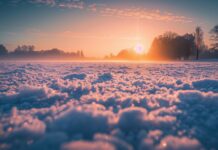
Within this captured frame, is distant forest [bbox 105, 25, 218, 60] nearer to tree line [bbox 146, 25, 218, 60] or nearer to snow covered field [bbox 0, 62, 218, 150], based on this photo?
tree line [bbox 146, 25, 218, 60]

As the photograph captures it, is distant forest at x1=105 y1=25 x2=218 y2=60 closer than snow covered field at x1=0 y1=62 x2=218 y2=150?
No

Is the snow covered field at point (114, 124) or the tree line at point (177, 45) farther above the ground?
the tree line at point (177, 45)

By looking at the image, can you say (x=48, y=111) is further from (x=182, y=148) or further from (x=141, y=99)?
(x=182, y=148)

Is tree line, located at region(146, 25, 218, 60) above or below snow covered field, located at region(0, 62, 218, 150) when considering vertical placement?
above

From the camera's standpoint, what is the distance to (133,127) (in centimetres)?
232

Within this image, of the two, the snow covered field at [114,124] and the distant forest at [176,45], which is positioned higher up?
the distant forest at [176,45]

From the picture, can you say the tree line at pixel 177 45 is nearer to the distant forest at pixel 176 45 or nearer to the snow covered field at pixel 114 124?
the distant forest at pixel 176 45

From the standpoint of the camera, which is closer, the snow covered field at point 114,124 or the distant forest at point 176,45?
the snow covered field at point 114,124

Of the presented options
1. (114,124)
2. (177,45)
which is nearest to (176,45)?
(177,45)

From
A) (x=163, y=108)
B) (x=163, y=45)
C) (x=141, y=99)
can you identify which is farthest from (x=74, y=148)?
(x=163, y=45)

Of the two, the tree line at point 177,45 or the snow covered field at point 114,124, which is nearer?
the snow covered field at point 114,124

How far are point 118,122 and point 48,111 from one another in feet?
3.98

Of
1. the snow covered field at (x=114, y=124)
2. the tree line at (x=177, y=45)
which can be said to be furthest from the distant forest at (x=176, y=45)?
the snow covered field at (x=114, y=124)

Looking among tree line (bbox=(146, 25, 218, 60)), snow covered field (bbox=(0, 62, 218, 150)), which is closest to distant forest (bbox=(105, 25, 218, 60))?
tree line (bbox=(146, 25, 218, 60))
